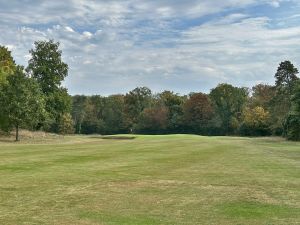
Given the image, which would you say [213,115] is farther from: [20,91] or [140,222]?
[140,222]

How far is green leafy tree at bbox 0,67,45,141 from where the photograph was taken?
6456 cm

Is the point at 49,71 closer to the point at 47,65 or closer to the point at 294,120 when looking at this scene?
the point at 47,65

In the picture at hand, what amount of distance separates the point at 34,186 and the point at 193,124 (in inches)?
4785

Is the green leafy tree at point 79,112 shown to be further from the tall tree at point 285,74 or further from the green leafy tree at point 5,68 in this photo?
the tall tree at point 285,74

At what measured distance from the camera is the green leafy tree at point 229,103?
133 metres

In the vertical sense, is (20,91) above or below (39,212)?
above

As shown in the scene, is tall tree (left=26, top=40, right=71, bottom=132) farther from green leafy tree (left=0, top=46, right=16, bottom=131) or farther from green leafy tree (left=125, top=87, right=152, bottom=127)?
green leafy tree (left=125, top=87, right=152, bottom=127)

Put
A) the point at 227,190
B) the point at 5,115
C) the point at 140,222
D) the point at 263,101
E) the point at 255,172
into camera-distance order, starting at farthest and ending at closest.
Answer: the point at 263,101 → the point at 5,115 → the point at 255,172 → the point at 227,190 → the point at 140,222

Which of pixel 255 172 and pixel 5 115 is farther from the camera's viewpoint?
pixel 5 115

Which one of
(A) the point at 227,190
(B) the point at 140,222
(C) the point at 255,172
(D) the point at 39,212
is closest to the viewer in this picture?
(B) the point at 140,222

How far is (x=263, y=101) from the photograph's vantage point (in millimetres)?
127812

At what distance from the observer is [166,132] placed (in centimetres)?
14200

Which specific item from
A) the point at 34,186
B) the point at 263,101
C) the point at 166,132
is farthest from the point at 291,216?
the point at 166,132

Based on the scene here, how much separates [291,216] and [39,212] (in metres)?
6.74
